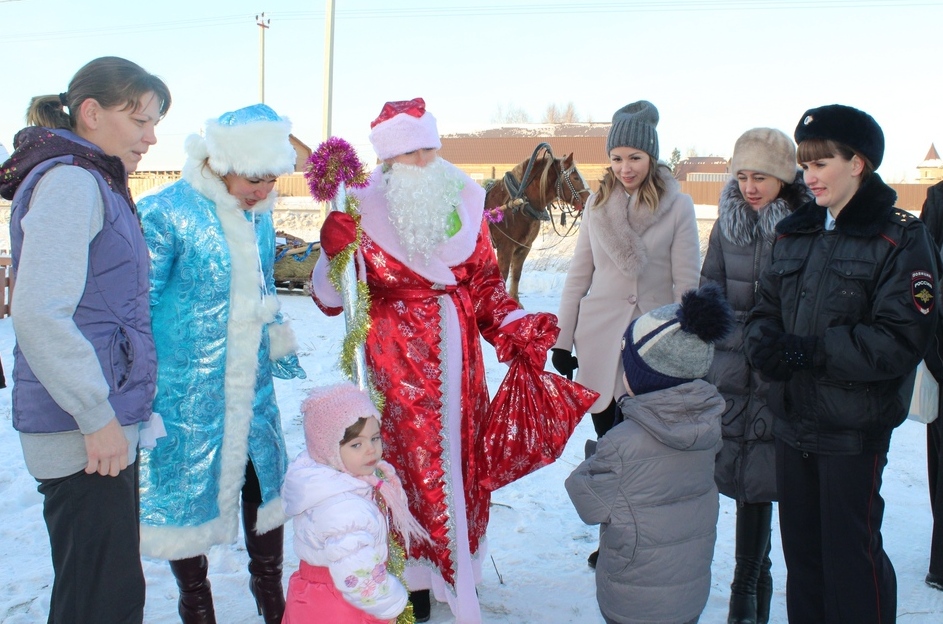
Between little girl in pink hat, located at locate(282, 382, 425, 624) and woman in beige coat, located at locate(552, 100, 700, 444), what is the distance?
1.42 metres

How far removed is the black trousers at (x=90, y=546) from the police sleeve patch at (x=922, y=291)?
2289 mm

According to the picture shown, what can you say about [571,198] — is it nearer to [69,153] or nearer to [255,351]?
[255,351]

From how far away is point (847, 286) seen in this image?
2.31 metres

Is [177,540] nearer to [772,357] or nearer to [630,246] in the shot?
[772,357]

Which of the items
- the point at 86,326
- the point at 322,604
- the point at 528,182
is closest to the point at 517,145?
the point at 528,182

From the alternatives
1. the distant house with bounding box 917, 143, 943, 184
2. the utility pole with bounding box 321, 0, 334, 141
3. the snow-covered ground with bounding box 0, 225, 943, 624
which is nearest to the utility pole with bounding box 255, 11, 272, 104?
the utility pole with bounding box 321, 0, 334, 141

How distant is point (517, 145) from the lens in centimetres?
3712

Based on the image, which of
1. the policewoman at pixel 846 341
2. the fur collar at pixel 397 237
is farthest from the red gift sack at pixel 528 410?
the policewoman at pixel 846 341

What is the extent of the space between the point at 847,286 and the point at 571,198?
7.10 meters

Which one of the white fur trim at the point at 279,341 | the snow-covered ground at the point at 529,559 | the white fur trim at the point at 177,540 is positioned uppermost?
the white fur trim at the point at 279,341

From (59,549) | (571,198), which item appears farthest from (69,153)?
(571,198)

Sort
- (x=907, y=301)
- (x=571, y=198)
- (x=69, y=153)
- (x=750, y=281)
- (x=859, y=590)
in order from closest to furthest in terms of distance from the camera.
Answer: (x=69, y=153) < (x=907, y=301) < (x=859, y=590) < (x=750, y=281) < (x=571, y=198)

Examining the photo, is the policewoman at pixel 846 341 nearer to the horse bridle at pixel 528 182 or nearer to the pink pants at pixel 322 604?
the pink pants at pixel 322 604

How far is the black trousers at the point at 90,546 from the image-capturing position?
6.04 ft
